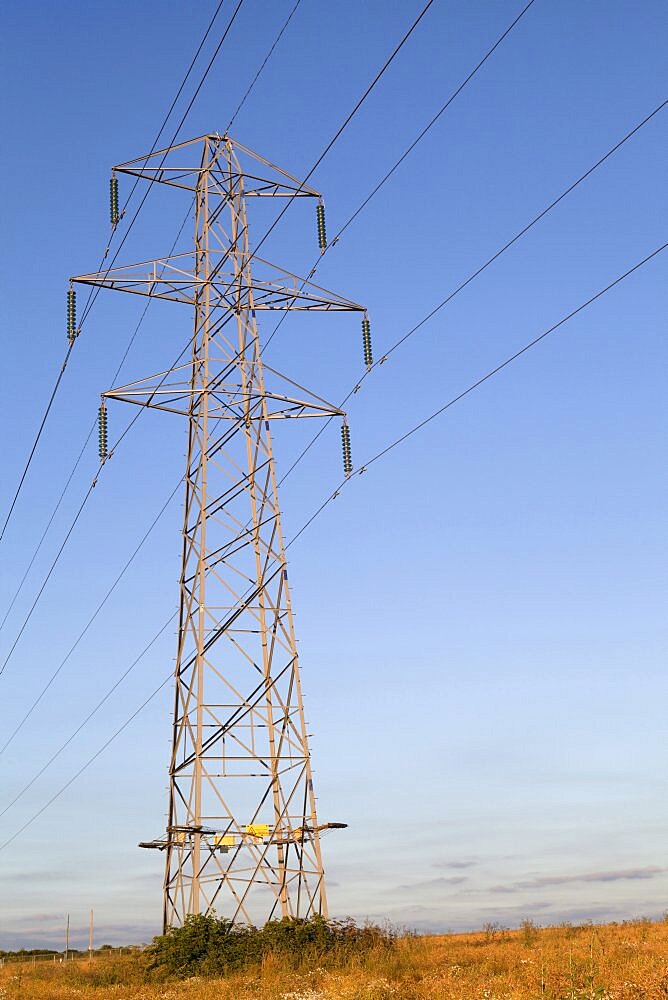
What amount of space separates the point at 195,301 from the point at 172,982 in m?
21.5

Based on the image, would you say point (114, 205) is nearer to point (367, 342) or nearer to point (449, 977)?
point (367, 342)

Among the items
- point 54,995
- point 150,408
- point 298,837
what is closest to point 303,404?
point 150,408

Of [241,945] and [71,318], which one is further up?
[71,318]

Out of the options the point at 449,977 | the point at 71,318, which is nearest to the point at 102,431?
the point at 71,318

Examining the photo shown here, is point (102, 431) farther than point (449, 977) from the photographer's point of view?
Yes

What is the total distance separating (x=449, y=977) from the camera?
29.6m

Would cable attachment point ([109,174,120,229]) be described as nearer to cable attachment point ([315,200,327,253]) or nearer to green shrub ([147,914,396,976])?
cable attachment point ([315,200,327,253])

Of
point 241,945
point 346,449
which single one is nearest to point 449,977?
point 241,945

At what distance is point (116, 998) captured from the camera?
31469 millimetres

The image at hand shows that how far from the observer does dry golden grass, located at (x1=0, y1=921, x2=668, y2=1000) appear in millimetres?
25192

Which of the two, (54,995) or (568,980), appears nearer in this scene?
(568,980)

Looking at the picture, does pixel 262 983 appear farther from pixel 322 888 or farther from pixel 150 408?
pixel 150 408

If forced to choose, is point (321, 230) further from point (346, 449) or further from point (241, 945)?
point (241, 945)

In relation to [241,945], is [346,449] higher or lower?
higher
